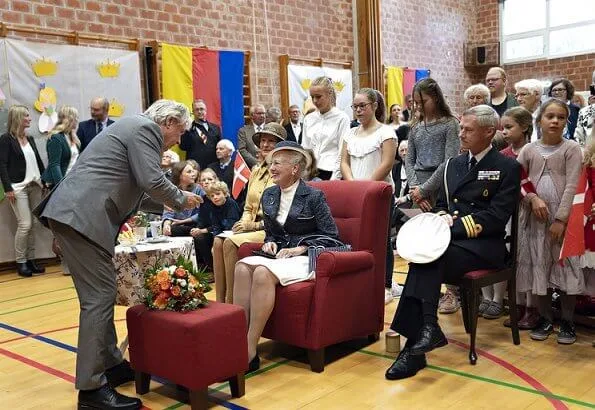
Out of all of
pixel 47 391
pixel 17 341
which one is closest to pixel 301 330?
pixel 47 391

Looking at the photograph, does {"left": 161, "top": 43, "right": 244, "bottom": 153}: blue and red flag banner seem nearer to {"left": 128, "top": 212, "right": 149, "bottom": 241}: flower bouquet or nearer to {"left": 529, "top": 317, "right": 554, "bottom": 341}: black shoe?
{"left": 128, "top": 212, "right": 149, "bottom": 241}: flower bouquet

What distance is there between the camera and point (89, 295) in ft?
9.00

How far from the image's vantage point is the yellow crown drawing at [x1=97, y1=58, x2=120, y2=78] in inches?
279

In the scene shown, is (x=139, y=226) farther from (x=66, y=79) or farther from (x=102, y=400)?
(x=66, y=79)

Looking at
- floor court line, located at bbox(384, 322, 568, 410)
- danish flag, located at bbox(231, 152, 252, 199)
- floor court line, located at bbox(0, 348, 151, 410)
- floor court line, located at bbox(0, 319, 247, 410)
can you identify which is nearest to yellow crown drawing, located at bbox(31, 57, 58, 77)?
danish flag, located at bbox(231, 152, 252, 199)

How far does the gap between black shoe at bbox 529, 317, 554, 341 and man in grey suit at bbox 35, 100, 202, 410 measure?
2210 millimetres

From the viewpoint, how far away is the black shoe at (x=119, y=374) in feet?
10.3

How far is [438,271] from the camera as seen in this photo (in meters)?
3.18

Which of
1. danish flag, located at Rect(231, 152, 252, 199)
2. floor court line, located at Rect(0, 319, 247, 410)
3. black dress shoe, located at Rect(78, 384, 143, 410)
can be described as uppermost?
danish flag, located at Rect(231, 152, 252, 199)

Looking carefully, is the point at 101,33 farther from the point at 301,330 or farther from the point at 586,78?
the point at 586,78

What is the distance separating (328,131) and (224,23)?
4268 mm

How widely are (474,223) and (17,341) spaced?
9.53 ft

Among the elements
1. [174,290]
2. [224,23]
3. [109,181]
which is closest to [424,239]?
[174,290]

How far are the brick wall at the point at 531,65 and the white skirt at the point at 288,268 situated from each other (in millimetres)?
9588
